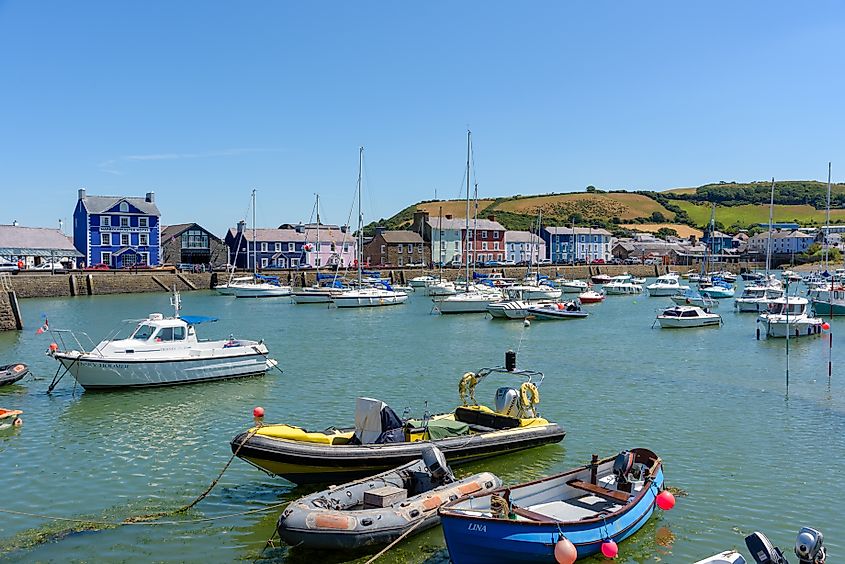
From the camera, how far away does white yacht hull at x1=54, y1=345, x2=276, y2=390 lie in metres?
26.1

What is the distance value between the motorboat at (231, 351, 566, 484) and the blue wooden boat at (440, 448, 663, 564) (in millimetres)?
3277

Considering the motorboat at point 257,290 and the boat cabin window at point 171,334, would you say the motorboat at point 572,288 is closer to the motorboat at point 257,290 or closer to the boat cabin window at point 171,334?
the motorboat at point 257,290

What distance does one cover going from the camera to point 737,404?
2650 centimetres

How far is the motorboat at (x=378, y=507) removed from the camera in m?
12.8

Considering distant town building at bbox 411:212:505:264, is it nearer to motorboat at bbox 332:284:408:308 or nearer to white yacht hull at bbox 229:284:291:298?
white yacht hull at bbox 229:284:291:298

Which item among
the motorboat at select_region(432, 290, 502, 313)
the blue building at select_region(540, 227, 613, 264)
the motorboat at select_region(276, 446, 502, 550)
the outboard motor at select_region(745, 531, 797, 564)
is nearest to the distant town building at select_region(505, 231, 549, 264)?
the blue building at select_region(540, 227, 613, 264)

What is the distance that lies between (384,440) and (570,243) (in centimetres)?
13699

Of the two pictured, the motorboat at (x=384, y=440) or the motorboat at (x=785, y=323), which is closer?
the motorboat at (x=384, y=440)

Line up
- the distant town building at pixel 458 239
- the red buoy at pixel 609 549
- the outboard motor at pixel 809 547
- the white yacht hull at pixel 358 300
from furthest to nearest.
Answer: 1. the distant town building at pixel 458 239
2. the white yacht hull at pixel 358 300
3. the red buoy at pixel 609 549
4. the outboard motor at pixel 809 547

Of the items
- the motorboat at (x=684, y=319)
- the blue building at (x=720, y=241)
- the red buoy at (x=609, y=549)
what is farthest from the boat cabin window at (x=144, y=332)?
the blue building at (x=720, y=241)

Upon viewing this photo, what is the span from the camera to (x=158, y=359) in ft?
88.2

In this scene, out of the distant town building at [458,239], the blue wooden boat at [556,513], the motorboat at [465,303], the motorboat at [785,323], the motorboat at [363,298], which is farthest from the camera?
the distant town building at [458,239]

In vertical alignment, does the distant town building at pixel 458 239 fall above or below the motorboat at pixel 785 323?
above

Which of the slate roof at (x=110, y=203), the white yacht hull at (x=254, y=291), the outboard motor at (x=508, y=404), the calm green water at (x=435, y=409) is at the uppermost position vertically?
the slate roof at (x=110, y=203)
